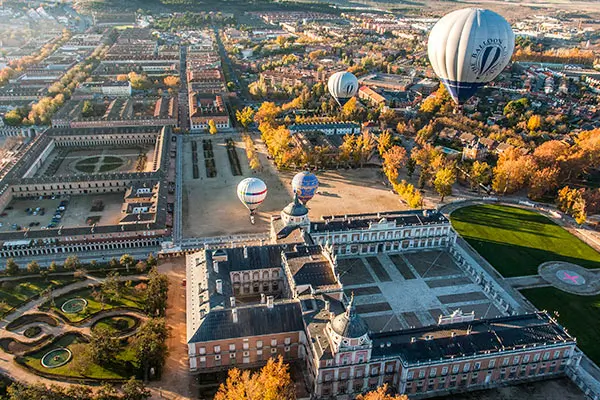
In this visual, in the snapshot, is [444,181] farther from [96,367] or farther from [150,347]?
[96,367]

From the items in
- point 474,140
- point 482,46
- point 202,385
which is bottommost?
point 202,385

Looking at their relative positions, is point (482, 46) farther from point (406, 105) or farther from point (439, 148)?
point (406, 105)

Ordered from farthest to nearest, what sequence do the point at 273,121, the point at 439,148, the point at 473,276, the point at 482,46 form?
the point at 273,121, the point at 439,148, the point at 482,46, the point at 473,276

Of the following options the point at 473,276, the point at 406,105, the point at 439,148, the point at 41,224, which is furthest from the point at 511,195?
the point at 41,224

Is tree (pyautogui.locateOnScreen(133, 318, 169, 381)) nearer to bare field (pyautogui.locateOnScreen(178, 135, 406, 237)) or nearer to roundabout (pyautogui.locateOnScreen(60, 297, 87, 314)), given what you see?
roundabout (pyautogui.locateOnScreen(60, 297, 87, 314))

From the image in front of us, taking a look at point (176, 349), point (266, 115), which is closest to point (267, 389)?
point (176, 349)

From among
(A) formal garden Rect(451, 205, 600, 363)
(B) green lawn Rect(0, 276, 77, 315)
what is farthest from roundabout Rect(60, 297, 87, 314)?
(A) formal garden Rect(451, 205, 600, 363)
